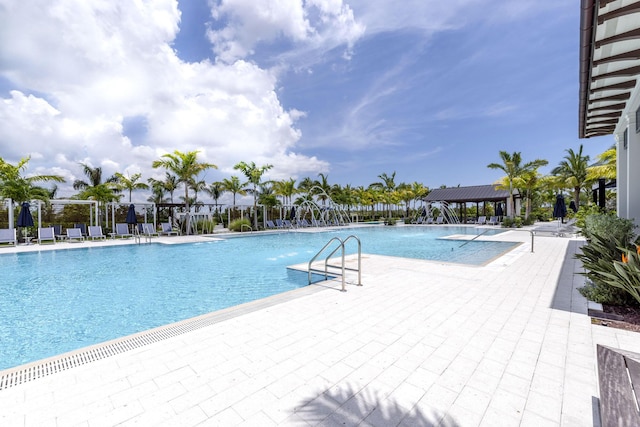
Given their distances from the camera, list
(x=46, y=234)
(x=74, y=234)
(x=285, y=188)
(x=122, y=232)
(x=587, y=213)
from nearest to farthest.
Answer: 1. (x=587, y=213)
2. (x=46, y=234)
3. (x=74, y=234)
4. (x=122, y=232)
5. (x=285, y=188)

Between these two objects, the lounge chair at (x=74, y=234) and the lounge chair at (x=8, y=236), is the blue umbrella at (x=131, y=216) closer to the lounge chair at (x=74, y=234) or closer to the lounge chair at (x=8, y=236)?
the lounge chair at (x=74, y=234)

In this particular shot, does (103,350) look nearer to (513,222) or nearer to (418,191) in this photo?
(513,222)

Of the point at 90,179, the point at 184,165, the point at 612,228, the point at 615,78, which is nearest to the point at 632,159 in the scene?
the point at 615,78

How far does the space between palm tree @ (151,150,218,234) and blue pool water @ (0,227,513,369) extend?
8656 mm

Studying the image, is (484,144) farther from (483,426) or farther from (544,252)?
(483,426)

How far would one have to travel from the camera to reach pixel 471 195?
108 feet

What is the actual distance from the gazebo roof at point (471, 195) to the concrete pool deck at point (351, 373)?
2993 cm

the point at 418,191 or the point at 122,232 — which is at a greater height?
the point at 418,191

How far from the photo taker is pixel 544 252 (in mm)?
10383

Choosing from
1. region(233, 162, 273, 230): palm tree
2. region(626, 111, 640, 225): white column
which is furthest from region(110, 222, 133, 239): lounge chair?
region(626, 111, 640, 225): white column

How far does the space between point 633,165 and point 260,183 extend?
22162 mm

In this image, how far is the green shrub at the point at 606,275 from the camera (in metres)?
4.41

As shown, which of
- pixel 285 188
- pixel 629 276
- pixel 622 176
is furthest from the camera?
pixel 285 188

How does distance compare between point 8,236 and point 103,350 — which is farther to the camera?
point 8,236
